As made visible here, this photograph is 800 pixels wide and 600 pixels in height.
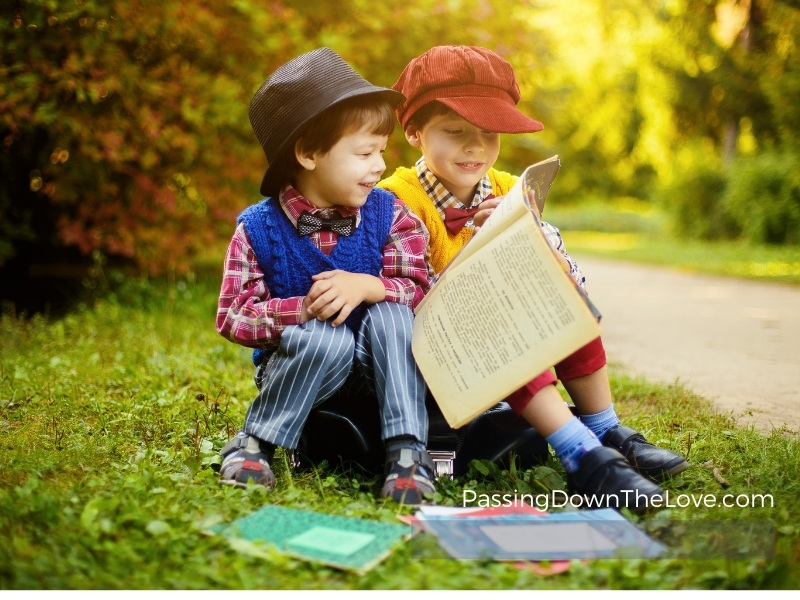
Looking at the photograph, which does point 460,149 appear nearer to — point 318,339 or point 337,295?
point 337,295

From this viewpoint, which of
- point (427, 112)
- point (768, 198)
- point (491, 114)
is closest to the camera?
point (491, 114)

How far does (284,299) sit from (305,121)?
1.58ft

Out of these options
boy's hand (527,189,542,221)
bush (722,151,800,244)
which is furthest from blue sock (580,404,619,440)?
bush (722,151,800,244)

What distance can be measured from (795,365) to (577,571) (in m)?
3.07

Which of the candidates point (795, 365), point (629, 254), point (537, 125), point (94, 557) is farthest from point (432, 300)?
point (629, 254)

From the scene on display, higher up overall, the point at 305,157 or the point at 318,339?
the point at 305,157

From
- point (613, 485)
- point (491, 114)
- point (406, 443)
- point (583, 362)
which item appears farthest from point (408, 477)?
point (491, 114)

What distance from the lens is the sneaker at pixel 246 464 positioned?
7.27 ft

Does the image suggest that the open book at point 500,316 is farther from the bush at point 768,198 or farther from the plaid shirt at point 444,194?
the bush at point 768,198

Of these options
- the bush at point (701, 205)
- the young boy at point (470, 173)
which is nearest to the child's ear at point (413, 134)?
the young boy at point (470, 173)

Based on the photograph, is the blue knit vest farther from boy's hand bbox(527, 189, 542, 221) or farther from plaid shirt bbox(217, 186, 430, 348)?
boy's hand bbox(527, 189, 542, 221)

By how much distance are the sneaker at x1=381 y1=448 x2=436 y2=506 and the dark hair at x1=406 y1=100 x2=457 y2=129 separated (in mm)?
1055

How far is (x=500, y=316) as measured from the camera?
2.13m

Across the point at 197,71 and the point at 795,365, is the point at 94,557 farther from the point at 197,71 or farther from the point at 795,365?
the point at 197,71
